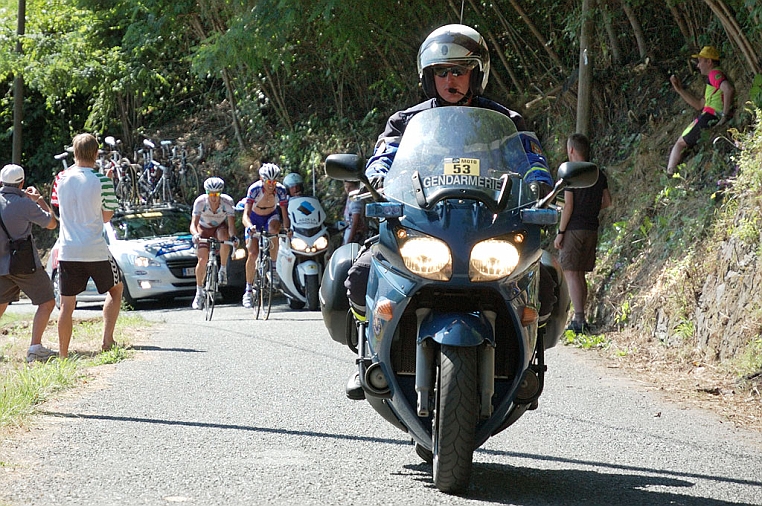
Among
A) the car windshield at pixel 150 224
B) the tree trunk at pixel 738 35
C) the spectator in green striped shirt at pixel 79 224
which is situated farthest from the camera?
the car windshield at pixel 150 224

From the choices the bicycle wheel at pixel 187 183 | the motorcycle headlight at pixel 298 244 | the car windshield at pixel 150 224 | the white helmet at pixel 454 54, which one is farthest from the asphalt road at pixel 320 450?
the bicycle wheel at pixel 187 183

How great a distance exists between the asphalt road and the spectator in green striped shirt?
3.15ft

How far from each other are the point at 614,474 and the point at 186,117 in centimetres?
2566

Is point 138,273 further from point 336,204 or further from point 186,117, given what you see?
point 186,117

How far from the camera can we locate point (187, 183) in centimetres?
2758

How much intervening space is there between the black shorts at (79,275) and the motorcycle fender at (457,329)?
554 cm

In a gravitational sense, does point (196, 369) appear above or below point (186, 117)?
below

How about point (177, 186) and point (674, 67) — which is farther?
point (177, 186)

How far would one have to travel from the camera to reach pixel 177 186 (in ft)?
90.3

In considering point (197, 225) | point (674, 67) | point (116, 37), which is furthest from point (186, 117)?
point (674, 67)

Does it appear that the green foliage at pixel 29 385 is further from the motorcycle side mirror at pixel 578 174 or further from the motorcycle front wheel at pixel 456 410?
the motorcycle side mirror at pixel 578 174

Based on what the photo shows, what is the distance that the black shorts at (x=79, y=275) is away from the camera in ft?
33.9

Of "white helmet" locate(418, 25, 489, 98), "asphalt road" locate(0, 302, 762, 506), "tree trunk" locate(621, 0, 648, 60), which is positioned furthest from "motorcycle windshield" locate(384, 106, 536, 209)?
"tree trunk" locate(621, 0, 648, 60)

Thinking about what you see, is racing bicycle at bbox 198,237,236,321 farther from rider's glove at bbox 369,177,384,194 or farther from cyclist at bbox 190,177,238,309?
rider's glove at bbox 369,177,384,194
